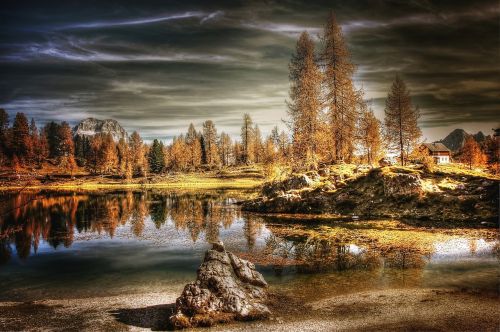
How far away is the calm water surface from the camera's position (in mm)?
21234

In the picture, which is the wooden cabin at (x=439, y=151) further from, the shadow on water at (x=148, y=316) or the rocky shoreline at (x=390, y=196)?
the shadow on water at (x=148, y=316)

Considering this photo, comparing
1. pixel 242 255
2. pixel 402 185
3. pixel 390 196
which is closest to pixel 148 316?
pixel 242 255

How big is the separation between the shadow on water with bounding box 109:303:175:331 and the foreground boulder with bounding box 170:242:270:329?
0.73 m

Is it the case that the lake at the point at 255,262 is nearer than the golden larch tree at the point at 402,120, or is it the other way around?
the lake at the point at 255,262

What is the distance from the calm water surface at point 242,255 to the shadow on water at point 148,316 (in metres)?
3.04

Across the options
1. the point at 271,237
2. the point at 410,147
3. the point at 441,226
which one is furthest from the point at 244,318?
the point at 410,147

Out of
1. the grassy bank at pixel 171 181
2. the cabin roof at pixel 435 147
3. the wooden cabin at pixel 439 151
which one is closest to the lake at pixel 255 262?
the grassy bank at pixel 171 181

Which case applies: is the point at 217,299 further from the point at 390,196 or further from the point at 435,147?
the point at 435,147

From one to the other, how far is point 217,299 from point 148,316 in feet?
11.2

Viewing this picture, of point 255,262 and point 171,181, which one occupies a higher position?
point 171,181

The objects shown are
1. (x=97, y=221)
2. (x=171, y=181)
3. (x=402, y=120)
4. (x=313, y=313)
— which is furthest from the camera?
(x=171, y=181)

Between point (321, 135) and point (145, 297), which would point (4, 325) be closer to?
point (145, 297)

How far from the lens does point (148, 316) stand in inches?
664

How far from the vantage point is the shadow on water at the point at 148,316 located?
1594cm
